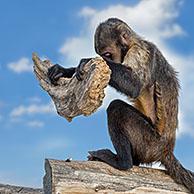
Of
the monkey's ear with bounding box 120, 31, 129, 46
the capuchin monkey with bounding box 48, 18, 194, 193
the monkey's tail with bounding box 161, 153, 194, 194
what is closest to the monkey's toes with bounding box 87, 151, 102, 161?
the capuchin monkey with bounding box 48, 18, 194, 193

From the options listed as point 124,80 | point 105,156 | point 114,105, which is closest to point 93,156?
point 105,156

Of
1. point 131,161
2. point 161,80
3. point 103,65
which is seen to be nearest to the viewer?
point 103,65

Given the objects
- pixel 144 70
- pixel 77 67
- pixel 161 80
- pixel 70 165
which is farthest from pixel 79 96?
pixel 161 80

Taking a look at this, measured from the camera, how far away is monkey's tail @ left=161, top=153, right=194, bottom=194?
22.0 feet

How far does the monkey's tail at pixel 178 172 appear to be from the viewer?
22.0 feet

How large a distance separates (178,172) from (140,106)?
39.1 inches

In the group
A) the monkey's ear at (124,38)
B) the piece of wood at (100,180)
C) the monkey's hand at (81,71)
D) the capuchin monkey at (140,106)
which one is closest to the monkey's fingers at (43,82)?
the capuchin monkey at (140,106)

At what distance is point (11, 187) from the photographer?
6.57 metres

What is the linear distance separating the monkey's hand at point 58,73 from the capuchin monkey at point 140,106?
1 centimetres

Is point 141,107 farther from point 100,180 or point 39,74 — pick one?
point 100,180

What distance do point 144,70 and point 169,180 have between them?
4.41ft

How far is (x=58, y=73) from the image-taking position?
633 centimetres

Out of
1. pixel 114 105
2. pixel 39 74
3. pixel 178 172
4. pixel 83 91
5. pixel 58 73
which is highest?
pixel 39 74

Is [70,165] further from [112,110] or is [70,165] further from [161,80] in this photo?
[161,80]
